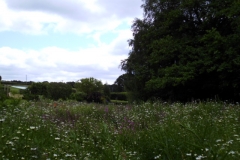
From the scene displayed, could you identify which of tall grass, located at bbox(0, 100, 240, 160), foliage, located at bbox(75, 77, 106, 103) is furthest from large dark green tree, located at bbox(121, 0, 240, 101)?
foliage, located at bbox(75, 77, 106, 103)

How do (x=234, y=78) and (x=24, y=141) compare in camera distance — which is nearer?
(x=24, y=141)

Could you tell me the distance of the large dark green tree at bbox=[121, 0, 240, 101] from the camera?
18078 mm

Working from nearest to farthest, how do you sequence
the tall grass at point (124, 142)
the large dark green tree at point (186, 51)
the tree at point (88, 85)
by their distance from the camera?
1. the tall grass at point (124, 142)
2. the large dark green tree at point (186, 51)
3. the tree at point (88, 85)

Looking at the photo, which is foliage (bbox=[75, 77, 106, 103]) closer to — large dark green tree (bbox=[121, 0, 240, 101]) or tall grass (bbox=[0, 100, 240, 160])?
large dark green tree (bbox=[121, 0, 240, 101])

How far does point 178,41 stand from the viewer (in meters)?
21.3

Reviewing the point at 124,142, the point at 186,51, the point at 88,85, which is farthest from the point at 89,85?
the point at 124,142

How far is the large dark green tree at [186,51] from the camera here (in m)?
18.1

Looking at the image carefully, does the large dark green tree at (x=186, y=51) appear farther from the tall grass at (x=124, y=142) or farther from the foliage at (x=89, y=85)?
the foliage at (x=89, y=85)

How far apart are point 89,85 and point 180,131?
104 feet

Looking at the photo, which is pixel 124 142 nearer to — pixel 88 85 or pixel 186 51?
pixel 186 51

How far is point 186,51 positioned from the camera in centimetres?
2002

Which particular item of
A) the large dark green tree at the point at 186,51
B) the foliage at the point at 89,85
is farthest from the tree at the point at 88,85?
the large dark green tree at the point at 186,51

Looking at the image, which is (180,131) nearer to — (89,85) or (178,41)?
(178,41)

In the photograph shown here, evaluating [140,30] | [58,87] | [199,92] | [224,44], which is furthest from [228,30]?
[58,87]
